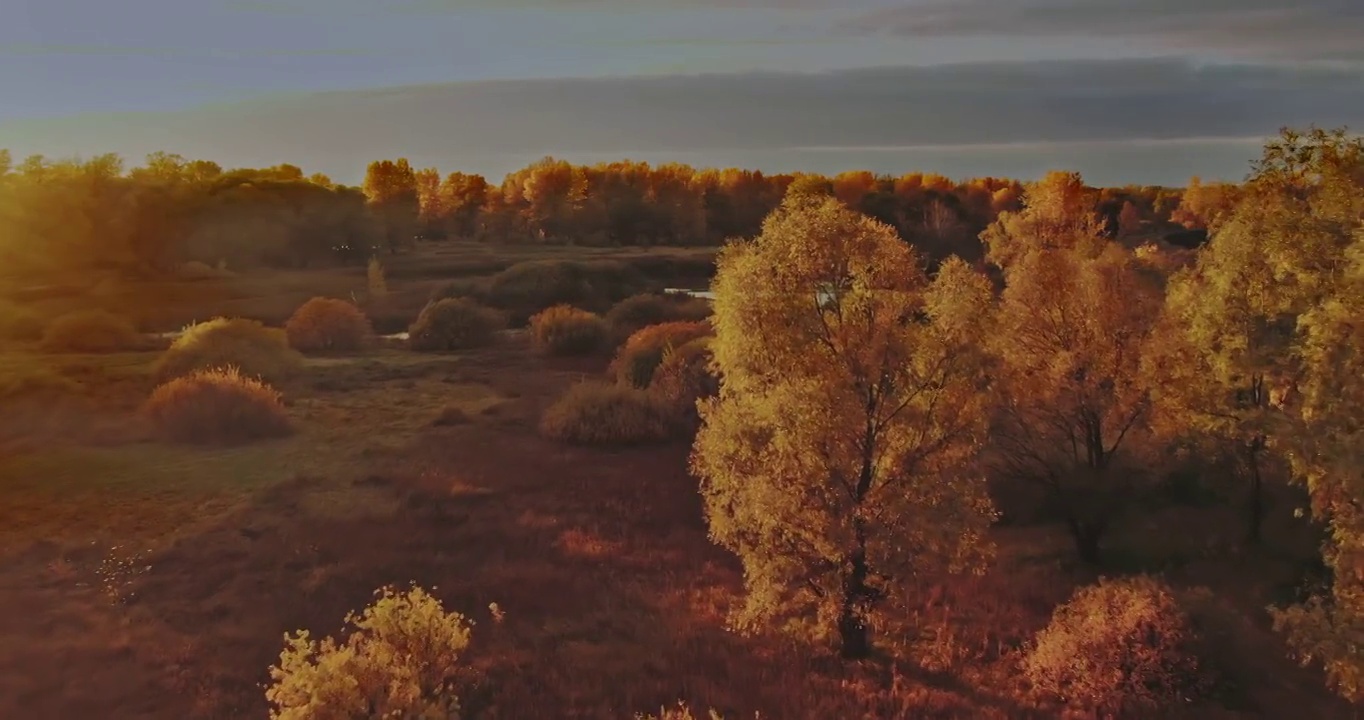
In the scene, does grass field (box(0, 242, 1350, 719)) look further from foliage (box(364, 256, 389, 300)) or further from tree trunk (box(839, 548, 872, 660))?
foliage (box(364, 256, 389, 300))

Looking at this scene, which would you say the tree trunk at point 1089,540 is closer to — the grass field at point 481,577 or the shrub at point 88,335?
the grass field at point 481,577

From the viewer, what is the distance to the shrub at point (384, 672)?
38.8 ft

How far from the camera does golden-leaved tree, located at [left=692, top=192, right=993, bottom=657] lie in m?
14.1

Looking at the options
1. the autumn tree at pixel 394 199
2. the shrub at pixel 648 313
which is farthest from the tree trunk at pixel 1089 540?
the autumn tree at pixel 394 199

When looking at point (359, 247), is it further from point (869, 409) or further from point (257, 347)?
point (869, 409)

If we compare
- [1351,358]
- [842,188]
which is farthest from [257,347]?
[842,188]

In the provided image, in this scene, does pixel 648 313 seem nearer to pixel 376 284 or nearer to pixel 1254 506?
pixel 376 284

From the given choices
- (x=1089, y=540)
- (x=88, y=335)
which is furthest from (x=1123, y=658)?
(x=88, y=335)

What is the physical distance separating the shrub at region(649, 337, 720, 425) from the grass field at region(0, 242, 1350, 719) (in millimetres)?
2960

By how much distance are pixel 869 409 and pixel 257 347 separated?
102 feet

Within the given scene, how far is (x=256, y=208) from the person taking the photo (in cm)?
8344

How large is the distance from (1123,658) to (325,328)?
4431 centimetres

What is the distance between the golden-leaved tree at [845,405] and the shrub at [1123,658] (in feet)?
7.02

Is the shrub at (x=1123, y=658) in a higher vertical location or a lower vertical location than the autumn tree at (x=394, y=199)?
lower
